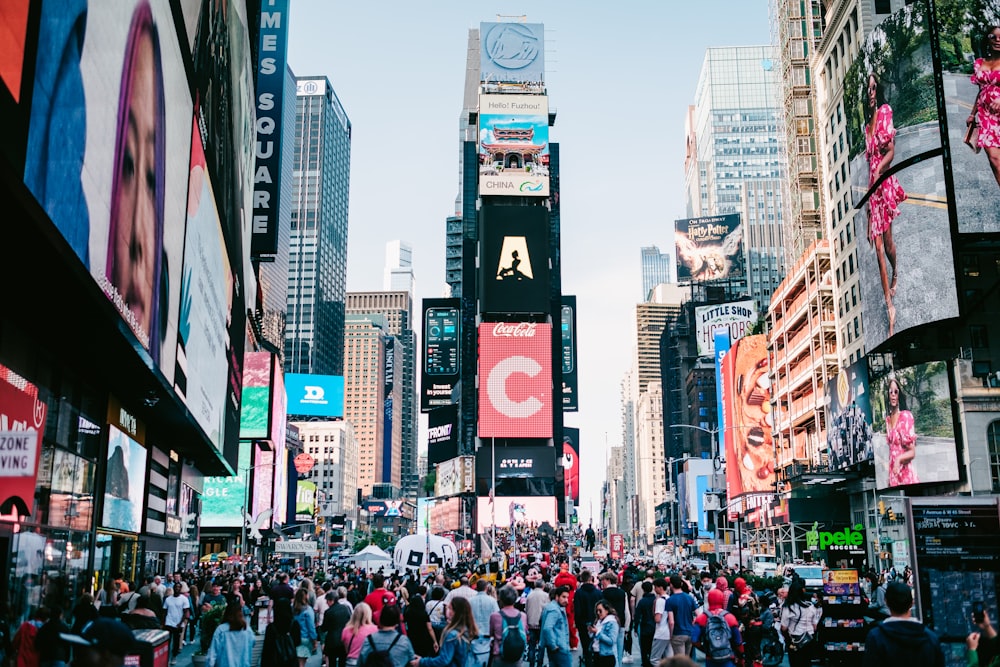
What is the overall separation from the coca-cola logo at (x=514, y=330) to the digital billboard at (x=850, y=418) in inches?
2481

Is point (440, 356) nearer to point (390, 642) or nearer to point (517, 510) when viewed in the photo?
point (517, 510)

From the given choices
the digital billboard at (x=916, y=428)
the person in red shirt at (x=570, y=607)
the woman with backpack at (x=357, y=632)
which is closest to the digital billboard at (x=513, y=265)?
the digital billboard at (x=916, y=428)

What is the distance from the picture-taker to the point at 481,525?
140 m

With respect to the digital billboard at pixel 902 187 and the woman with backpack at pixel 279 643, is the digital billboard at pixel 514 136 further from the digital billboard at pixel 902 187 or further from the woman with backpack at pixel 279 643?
the woman with backpack at pixel 279 643

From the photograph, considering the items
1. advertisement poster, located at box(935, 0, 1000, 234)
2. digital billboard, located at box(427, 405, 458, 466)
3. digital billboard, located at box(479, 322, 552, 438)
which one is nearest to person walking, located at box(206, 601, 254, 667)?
advertisement poster, located at box(935, 0, 1000, 234)

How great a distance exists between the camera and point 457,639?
10797 millimetres

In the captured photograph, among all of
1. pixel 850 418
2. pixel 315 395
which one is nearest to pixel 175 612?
pixel 850 418

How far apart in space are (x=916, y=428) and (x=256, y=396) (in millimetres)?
49708

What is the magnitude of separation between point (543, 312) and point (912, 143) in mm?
79130

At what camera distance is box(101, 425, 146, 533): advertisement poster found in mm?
29453

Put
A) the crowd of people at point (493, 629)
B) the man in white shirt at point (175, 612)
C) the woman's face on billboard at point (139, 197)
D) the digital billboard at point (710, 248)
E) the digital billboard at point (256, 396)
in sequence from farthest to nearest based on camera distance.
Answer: the digital billboard at point (710, 248)
the digital billboard at point (256, 396)
the man in white shirt at point (175, 612)
the woman's face on billboard at point (139, 197)
the crowd of people at point (493, 629)

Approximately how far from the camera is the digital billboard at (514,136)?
148 metres

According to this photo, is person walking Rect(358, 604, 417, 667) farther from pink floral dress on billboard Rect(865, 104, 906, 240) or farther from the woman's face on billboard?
pink floral dress on billboard Rect(865, 104, 906, 240)

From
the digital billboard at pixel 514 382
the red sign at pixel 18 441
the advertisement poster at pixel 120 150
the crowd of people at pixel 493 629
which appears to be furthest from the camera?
the digital billboard at pixel 514 382
